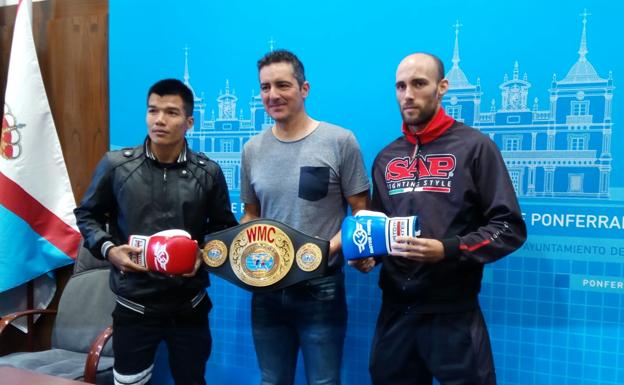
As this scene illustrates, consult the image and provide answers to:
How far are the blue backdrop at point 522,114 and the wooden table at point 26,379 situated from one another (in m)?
1.32

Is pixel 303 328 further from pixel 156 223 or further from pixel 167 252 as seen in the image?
pixel 156 223

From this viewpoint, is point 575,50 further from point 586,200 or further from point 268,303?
point 268,303

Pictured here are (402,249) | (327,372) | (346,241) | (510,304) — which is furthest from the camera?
→ (510,304)

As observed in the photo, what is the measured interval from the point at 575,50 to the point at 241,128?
143 centimetres

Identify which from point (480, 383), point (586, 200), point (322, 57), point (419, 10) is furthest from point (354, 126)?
point (480, 383)

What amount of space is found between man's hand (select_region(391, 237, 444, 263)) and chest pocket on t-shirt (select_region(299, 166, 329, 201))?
394mm

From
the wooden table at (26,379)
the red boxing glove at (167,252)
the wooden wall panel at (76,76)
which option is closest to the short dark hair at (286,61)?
the red boxing glove at (167,252)

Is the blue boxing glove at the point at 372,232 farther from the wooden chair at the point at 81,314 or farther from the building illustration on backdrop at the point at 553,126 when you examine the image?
the wooden chair at the point at 81,314

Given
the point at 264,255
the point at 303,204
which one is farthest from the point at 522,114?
the point at 264,255

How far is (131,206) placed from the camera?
6.13ft

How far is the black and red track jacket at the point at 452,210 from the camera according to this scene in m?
1.52

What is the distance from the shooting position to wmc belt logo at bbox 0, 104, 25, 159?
2707mm

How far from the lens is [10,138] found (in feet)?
8.88

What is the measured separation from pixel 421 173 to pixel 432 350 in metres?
0.54
